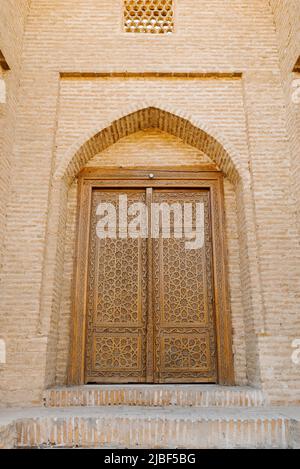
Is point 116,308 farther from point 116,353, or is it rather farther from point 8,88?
point 8,88

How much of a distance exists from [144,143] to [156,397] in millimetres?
3050

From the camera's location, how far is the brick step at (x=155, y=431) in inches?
125

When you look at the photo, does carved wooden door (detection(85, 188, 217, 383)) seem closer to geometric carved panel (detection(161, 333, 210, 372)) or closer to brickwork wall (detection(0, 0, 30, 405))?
geometric carved panel (detection(161, 333, 210, 372))

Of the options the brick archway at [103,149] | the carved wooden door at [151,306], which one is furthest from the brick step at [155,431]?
the carved wooden door at [151,306]

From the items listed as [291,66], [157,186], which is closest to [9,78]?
[157,186]

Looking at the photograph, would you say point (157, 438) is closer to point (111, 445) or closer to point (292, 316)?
point (111, 445)

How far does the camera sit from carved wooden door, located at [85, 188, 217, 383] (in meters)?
4.61

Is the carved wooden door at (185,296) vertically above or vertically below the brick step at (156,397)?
above

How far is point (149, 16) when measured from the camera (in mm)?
5516

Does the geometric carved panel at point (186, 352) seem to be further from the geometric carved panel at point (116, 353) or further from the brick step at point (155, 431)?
the brick step at point (155, 431)

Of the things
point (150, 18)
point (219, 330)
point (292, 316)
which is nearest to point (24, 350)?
point (219, 330)

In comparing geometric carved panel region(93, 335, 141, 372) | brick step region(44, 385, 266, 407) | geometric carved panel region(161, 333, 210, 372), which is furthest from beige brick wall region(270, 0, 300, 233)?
geometric carved panel region(93, 335, 141, 372)

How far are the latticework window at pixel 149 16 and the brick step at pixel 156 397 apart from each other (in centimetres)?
436

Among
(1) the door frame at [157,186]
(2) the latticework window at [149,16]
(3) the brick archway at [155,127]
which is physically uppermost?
(2) the latticework window at [149,16]
